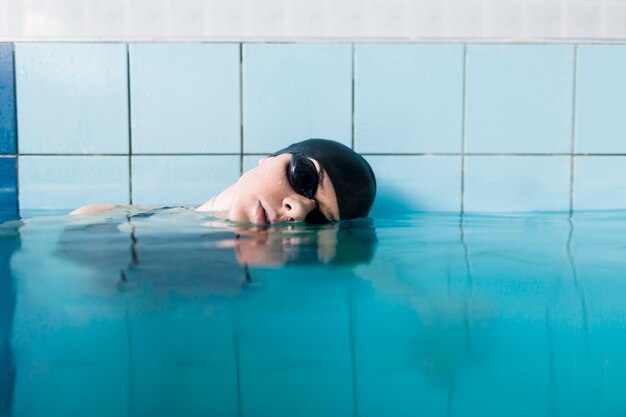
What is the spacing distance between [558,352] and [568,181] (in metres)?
2.13

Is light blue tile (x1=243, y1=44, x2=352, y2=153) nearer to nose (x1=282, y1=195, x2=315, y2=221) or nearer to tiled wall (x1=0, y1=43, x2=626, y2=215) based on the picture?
tiled wall (x1=0, y1=43, x2=626, y2=215)

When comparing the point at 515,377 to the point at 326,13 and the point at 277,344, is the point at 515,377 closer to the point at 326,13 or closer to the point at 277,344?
the point at 277,344

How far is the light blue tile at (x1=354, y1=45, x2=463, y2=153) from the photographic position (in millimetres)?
2564

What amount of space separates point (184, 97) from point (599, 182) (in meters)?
1.97

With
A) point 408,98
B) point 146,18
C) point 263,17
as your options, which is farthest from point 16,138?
point 408,98

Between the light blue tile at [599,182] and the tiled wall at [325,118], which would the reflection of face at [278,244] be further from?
the light blue tile at [599,182]

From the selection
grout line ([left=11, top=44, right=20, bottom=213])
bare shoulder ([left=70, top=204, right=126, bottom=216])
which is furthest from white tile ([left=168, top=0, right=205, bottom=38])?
bare shoulder ([left=70, top=204, right=126, bottom=216])

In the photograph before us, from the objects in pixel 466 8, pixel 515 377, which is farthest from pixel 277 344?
pixel 466 8

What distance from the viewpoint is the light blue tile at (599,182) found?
262cm

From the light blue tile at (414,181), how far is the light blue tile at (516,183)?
0.08m

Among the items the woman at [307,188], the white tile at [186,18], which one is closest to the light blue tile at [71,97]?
the white tile at [186,18]

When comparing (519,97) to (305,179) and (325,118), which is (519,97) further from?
(305,179)

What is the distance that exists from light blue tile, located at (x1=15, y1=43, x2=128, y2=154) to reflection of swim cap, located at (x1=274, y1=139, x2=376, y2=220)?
3.52 ft

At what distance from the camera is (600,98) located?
261 cm
